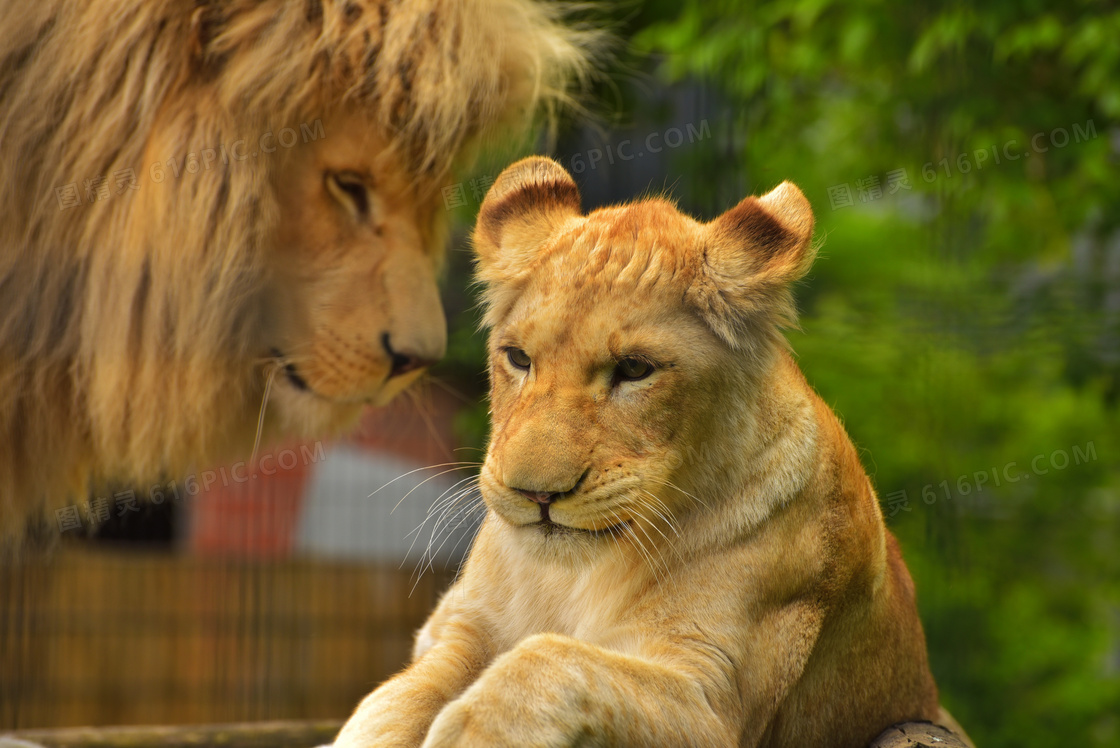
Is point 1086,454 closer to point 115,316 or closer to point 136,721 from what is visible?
point 115,316

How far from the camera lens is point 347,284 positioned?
213 cm

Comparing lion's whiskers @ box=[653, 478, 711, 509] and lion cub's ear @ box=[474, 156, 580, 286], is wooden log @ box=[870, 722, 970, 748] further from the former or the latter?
lion cub's ear @ box=[474, 156, 580, 286]

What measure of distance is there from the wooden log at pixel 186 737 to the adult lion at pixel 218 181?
74 cm

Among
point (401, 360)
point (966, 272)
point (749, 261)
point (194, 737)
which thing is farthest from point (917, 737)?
point (966, 272)

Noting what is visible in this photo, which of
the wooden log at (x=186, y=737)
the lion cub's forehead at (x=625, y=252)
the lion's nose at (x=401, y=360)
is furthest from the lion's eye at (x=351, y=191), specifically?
the wooden log at (x=186, y=737)

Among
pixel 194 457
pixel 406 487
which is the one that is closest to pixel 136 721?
pixel 406 487

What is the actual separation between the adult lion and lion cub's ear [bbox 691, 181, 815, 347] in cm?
86

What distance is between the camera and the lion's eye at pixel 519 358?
1.38m

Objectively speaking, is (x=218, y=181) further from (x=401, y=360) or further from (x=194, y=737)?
(x=194, y=737)

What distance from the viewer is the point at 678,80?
4.35m

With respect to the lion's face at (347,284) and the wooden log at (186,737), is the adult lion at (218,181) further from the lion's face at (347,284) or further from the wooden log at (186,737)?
the wooden log at (186,737)

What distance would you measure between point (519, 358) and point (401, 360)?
0.74 m

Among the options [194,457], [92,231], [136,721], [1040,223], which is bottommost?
[136,721]

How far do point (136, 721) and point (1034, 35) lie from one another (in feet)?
15.6
